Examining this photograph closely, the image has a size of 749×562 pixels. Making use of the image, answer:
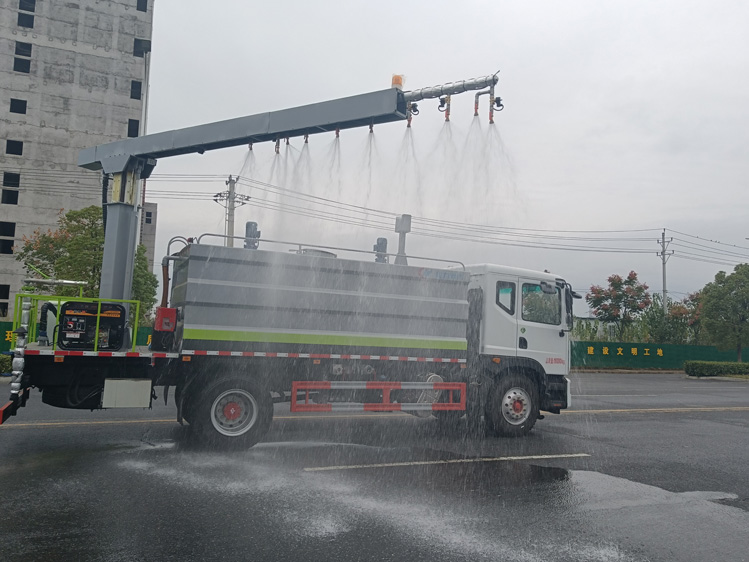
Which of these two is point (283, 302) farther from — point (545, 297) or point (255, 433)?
point (545, 297)

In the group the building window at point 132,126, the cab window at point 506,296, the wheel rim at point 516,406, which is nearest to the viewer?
the wheel rim at point 516,406

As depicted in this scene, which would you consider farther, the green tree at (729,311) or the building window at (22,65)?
the building window at (22,65)

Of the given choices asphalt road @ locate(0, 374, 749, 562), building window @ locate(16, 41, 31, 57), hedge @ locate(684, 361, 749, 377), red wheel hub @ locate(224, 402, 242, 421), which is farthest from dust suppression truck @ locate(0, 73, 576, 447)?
building window @ locate(16, 41, 31, 57)

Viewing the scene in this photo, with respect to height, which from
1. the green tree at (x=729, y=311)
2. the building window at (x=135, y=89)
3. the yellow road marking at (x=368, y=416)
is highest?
the building window at (x=135, y=89)

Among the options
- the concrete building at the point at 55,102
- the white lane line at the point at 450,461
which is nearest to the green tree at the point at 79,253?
the white lane line at the point at 450,461

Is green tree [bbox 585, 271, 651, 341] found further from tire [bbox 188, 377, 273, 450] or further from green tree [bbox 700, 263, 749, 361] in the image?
tire [bbox 188, 377, 273, 450]

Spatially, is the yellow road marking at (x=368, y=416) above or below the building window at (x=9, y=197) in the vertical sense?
below

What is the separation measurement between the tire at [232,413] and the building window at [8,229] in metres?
48.4

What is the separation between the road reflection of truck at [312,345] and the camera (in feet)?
26.7

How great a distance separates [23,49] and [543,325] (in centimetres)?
5349

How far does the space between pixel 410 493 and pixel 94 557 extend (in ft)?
10.4

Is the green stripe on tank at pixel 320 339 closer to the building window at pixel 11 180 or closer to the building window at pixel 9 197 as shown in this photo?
the building window at pixel 9 197

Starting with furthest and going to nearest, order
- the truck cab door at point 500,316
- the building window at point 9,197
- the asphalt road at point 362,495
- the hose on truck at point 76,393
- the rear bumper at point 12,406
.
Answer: the building window at point 9,197 → the truck cab door at point 500,316 → the hose on truck at point 76,393 → the rear bumper at point 12,406 → the asphalt road at point 362,495

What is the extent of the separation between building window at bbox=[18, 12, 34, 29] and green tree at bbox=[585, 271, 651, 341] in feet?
161
